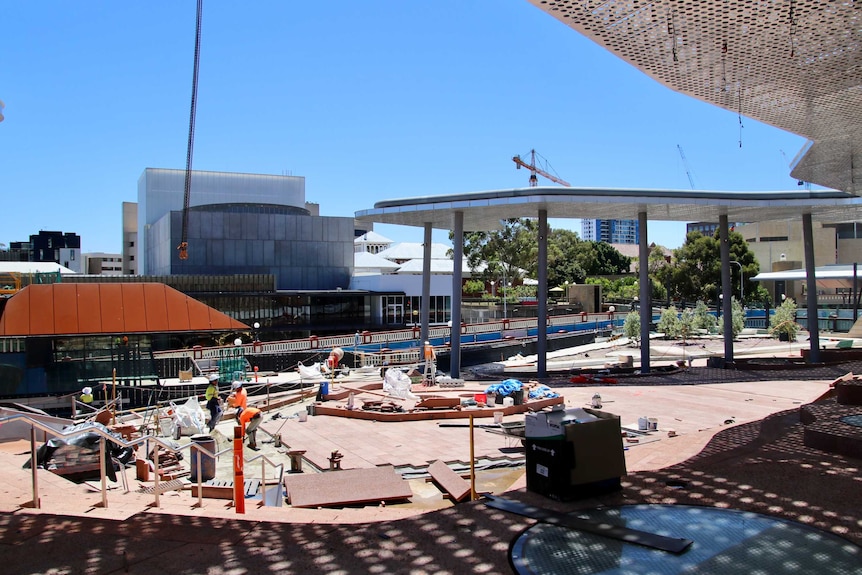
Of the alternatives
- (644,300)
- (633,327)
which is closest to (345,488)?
(644,300)

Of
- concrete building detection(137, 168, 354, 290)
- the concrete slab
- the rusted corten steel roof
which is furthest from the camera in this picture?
concrete building detection(137, 168, 354, 290)

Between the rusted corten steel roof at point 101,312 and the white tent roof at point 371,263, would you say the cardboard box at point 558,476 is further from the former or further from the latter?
the white tent roof at point 371,263

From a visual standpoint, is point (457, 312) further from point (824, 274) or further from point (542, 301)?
point (824, 274)

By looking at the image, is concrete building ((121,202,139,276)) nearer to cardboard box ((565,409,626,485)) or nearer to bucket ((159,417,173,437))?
bucket ((159,417,173,437))

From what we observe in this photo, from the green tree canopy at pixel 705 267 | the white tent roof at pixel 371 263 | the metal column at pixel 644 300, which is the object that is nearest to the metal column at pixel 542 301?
the metal column at pixel 644 300

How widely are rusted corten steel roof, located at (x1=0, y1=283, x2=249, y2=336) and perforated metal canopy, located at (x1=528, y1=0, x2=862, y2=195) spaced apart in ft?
45.3

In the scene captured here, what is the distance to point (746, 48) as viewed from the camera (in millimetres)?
10484

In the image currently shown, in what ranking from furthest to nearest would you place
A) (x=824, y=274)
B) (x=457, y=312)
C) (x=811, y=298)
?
(x=824, y=274)
(x=811, y=298)
(x=457, y=312)

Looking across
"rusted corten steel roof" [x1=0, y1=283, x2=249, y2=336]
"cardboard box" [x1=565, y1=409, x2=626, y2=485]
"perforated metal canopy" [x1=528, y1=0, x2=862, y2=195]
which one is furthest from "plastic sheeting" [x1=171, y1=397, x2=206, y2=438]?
"perforated metal canopy" [x1=528, y1=0, x2=862, y2=195]

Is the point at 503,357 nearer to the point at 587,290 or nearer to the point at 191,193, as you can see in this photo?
the point at 587,290

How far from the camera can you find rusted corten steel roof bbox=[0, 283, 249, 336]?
1861 cm

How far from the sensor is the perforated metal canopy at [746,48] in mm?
9234

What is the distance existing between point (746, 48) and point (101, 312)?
17301 mm

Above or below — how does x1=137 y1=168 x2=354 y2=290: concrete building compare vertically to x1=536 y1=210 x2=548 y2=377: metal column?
above
